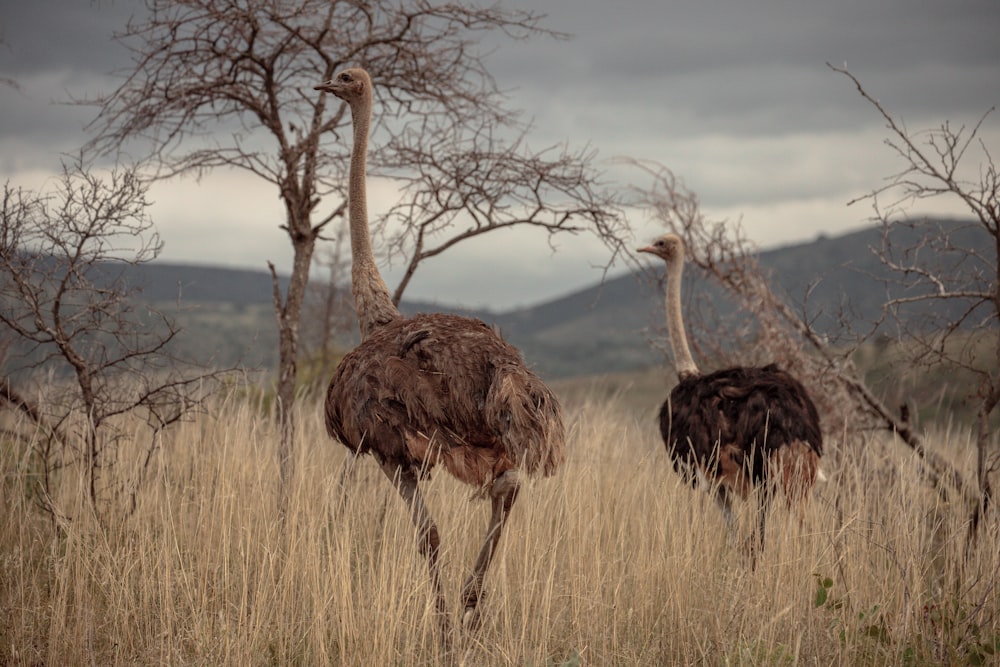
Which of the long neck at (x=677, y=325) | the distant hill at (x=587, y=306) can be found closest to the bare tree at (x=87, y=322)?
the distant hill at (x=587, y=306)

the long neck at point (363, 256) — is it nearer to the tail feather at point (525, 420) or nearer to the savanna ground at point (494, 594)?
the savanna ground at point (494, 594)

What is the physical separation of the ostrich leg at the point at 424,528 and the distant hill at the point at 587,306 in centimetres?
117

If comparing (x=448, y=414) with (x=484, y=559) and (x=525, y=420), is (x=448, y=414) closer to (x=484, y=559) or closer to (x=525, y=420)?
(x=525, y=420)

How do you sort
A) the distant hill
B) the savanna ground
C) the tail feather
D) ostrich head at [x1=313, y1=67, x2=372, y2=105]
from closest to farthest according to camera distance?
the tail feather, the savanna ground, ostrich head at [x1=313, y1=67, x2=372, y2=105], the distant hill

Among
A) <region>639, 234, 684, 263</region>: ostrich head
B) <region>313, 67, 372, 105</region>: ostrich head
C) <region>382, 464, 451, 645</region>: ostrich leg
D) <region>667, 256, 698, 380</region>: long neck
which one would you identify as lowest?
<region>382, 464, 451, 645</region>: ostrich leg

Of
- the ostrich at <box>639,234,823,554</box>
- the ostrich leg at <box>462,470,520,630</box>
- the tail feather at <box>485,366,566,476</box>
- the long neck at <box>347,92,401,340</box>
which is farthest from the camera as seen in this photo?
the ostrich at <box>639,234,823,554</box>

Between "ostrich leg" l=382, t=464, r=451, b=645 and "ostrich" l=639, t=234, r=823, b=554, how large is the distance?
181cm

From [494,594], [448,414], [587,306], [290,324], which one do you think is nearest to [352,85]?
[290,324]

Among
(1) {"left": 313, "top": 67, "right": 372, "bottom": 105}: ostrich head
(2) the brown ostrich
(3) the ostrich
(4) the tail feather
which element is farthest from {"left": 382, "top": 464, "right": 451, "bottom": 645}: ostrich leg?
(1) {"left": 313, "top": 67, "right": 372, "bottom": 105}: ostrich head

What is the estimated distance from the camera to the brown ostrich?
168 inches

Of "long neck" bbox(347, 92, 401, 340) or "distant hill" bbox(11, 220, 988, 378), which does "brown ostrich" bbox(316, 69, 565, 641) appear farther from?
"distant hill" bbox(11, 220, 988, 378)

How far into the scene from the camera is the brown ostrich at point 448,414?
427 cm

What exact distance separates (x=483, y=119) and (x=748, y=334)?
338cm

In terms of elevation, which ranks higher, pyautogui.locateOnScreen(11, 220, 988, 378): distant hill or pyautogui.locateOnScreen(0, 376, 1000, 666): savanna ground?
pyautogui.locateOnScreen(11, 220, 988, 378): distant hill
